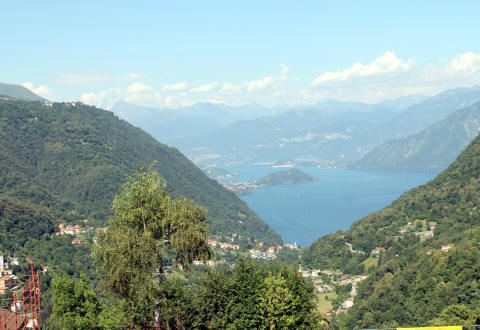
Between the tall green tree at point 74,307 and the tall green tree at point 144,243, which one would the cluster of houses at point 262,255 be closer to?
the tall green tree at point 74,307

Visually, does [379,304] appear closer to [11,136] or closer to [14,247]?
[14,247]

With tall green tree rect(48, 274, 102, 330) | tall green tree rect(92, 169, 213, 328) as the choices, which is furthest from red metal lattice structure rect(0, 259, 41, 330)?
tall green tree rect(92, 169, 213, 328)

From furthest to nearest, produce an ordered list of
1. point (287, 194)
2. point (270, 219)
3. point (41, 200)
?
point (287, 194) < point (270, 219) < point (41, 200)

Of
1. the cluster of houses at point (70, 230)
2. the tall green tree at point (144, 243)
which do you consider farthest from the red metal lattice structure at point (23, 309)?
the cluster of houses at point (70, 230)

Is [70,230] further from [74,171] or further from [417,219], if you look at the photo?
[417,219]

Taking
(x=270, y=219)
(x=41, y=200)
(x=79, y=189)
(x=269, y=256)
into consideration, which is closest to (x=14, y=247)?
(x=41, y=200)

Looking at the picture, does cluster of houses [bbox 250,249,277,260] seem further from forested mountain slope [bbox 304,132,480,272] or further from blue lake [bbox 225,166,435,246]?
blue lake [bbox 225,166,435,246]
